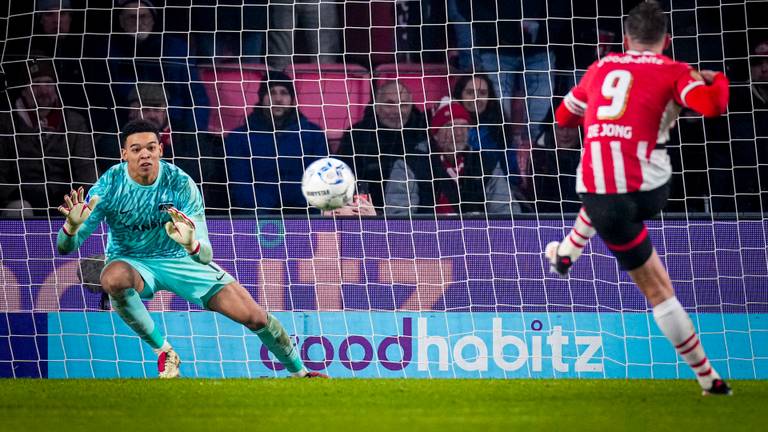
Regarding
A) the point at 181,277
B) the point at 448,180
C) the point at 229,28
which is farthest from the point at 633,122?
the point at 229,28

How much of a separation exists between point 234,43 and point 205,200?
5.91 feet

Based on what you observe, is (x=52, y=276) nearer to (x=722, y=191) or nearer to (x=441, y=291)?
(x=441, y=291)

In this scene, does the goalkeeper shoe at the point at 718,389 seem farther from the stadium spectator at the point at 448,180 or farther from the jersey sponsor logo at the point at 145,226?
the stadium spectator at the point at 448,180

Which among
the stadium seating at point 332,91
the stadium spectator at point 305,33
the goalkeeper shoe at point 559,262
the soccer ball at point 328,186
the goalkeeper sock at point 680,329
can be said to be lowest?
the goalkeeper sock at point 680,329

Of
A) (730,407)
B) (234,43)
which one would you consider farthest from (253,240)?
(730,407)

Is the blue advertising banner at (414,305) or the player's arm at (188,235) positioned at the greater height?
the player's arm at (188,235)

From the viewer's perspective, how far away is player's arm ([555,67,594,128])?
610 cm

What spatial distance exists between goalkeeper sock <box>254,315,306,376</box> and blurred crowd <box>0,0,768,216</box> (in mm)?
1897

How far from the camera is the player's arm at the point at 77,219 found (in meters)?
7.77

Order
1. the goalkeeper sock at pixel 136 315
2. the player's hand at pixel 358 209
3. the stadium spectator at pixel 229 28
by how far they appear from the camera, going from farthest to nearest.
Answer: the stadium spectator at pixel 229 28 < the player's hand at pixel 358 209 < the goalkeeper sock at pixel 136 315

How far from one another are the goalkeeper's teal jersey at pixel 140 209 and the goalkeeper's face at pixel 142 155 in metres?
0.05

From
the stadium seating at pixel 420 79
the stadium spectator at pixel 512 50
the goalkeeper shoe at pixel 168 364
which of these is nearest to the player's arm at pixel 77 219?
the goalkeeper shoe at pixel 168 364

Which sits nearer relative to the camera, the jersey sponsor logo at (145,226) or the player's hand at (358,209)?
the jersey sponsor logo at (145,226)

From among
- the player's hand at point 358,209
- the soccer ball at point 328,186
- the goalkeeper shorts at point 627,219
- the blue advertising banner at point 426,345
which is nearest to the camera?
the goalkeeper shorts at point 627,219
